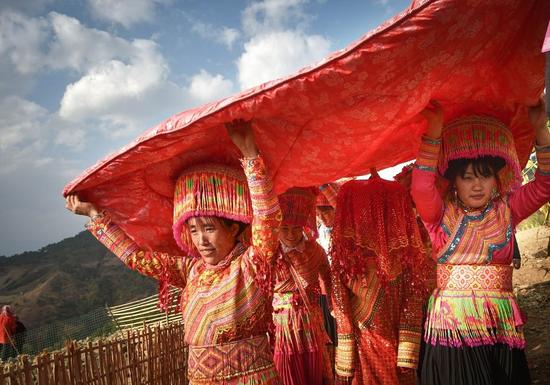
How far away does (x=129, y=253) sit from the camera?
2725 mm

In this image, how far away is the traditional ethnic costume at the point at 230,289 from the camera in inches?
90.4

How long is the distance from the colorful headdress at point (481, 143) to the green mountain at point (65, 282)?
749 inches

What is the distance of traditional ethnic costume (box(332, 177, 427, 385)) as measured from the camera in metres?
3.22

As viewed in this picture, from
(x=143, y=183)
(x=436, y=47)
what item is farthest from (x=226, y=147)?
(x=436, y=47)

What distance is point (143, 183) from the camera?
2.72 meters

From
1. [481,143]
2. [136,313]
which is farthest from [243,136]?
[136,313]

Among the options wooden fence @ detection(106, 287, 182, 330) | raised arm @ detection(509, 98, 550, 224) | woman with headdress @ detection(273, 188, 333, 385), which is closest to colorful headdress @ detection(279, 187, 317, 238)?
woman with headdress @ detection(273, 188, 333, 385)

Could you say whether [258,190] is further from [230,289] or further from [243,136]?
[230,289]

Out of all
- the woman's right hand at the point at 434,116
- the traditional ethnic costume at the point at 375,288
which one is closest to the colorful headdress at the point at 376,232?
the traditional ethnic costume at the point at 375,288

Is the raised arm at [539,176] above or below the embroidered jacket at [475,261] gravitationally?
above

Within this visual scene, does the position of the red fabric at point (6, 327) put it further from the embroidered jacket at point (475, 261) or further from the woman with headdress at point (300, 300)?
the embroidered jacket at point (475, 261)

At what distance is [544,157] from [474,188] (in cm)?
42

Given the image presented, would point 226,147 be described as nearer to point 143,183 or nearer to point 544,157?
point 143,183

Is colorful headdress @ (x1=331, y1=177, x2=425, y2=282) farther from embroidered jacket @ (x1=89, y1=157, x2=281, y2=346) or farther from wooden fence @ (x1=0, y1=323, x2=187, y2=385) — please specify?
wooden fence @ (x1=0, y1=323, x2=187, y2=385)
